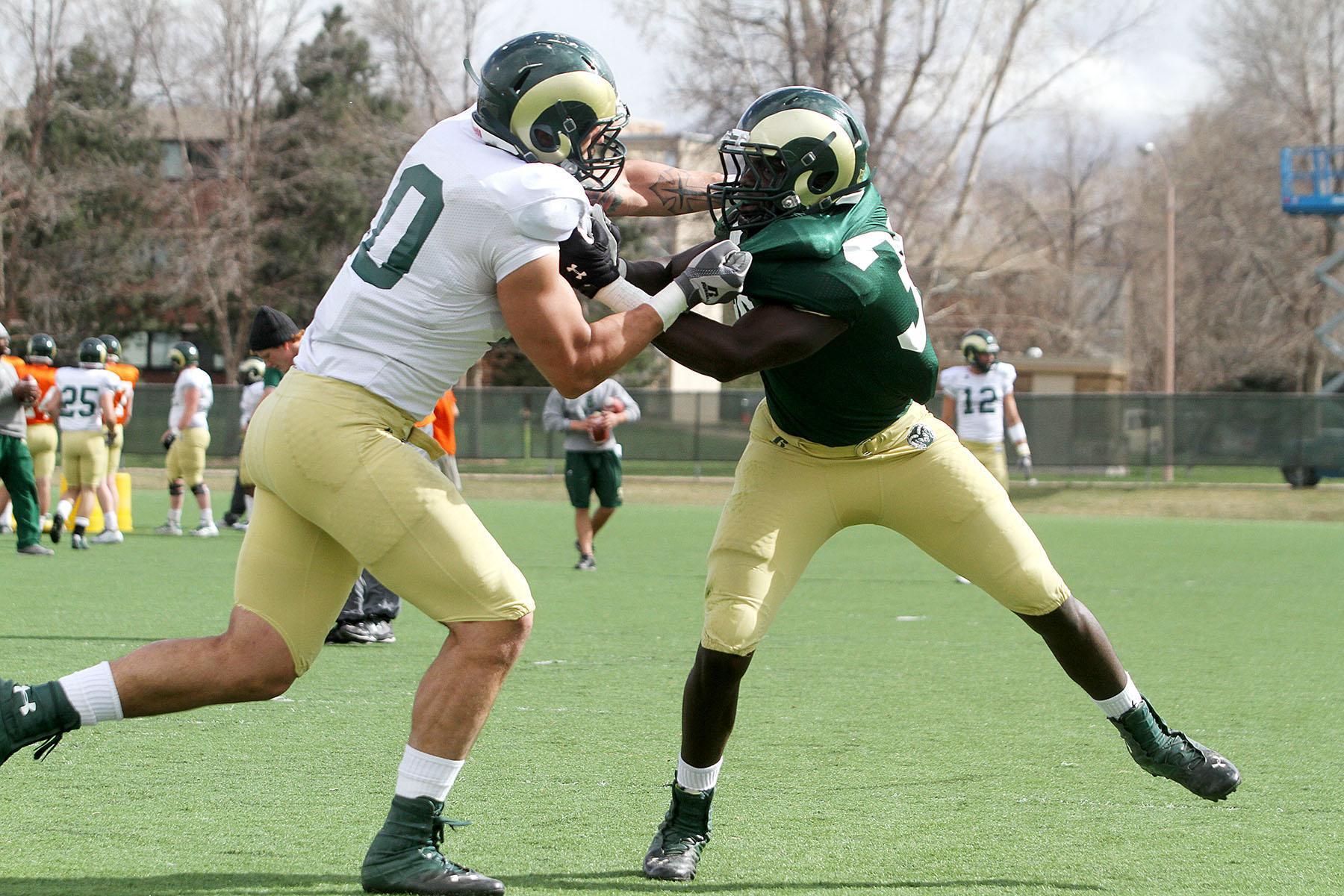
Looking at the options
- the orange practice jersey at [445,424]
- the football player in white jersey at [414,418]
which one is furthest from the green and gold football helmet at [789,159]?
the orange practice jersey at [445,424]

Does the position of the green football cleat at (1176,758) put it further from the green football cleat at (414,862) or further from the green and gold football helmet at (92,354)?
the green and gold football helmet at (92,354)

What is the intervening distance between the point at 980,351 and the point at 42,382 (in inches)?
341

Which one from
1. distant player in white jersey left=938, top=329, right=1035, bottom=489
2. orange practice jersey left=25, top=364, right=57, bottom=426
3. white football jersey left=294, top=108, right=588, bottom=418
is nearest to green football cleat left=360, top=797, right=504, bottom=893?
white football jersey left=294, top=108, right=588, bottom=418

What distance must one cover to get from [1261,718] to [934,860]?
275 centimetres

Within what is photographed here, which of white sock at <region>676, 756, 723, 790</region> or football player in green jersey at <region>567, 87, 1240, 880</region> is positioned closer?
football player in green jersey at <region>567, 87, 1240, 880</region>

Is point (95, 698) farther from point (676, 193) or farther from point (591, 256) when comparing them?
point (676, 193)

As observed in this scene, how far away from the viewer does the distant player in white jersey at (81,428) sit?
13.7 metres

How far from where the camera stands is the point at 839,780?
4824mm

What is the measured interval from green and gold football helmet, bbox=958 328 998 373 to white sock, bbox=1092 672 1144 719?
8.16m

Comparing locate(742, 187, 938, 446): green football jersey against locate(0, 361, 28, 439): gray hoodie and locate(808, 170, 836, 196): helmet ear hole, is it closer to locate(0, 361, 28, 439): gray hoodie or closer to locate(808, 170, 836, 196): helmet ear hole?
locate(808, 170, 836, 196): helmet ear hole

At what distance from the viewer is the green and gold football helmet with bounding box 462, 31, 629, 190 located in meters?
3.65

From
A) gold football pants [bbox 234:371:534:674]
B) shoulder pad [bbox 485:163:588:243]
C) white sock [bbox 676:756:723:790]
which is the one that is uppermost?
shoulder pad [bbox 485:163:588:243]

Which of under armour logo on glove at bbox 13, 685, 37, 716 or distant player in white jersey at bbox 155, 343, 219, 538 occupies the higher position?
distant player in white jersey at bbox 155, 343, 219, 538

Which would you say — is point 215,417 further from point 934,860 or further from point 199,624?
point 934,860
